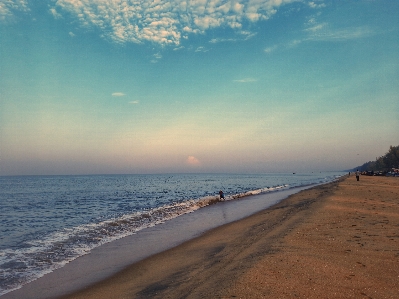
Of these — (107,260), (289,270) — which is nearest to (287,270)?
(289,270)

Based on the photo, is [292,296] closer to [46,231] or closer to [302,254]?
[302,254]

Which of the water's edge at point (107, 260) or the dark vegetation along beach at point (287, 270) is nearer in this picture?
the dark vegetation along beach at point (287, 270)

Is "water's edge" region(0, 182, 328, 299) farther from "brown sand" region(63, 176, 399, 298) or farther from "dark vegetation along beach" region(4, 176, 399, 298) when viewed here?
"brown sand" region(63, 176, 399, 298)

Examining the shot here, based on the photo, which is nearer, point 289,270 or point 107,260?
point 289,270

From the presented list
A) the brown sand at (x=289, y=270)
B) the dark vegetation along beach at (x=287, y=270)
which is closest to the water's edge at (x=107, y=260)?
the dark vegetation along beach at (x=287, y=270)

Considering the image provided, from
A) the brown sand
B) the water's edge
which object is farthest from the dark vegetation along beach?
the water's edge

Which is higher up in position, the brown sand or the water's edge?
the brown sand

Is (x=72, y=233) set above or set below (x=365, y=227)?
below

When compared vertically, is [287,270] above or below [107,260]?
above

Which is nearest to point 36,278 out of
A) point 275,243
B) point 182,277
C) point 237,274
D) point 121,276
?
point 121,276

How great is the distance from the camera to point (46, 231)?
18.6m

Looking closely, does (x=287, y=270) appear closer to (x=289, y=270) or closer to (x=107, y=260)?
(x=289, y=270)

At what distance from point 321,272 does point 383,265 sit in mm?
1904

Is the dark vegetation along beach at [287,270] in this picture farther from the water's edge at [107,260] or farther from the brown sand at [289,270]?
the water's edge at [107,260]
